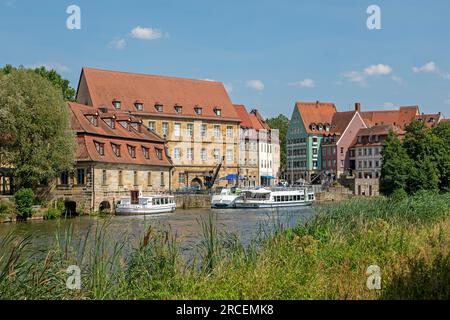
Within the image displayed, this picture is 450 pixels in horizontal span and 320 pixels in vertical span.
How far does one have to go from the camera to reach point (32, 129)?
154 ft

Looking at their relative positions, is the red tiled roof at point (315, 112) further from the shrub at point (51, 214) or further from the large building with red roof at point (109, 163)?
the shrub at point (51, 214)

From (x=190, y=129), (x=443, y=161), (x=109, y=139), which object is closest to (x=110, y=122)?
(x=109, y=139)

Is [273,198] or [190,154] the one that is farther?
[190,154]

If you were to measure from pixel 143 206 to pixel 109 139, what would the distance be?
669 centimetres

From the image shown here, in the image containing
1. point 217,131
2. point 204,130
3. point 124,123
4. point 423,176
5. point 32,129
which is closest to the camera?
point 32,129

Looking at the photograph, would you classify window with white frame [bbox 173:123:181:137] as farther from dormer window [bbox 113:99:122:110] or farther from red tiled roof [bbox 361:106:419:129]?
red tiled roof [bbox 361:106:419:129]

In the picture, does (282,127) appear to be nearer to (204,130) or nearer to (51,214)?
(204,130)

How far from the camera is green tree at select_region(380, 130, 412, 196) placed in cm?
7825

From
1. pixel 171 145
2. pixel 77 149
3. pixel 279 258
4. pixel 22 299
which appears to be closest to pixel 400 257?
pixel 279 258

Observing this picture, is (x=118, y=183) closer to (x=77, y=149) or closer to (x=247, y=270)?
(x=77, y=149)

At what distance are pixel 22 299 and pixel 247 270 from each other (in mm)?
4465

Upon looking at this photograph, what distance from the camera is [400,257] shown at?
584 inches

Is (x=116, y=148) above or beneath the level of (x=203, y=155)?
beneath
